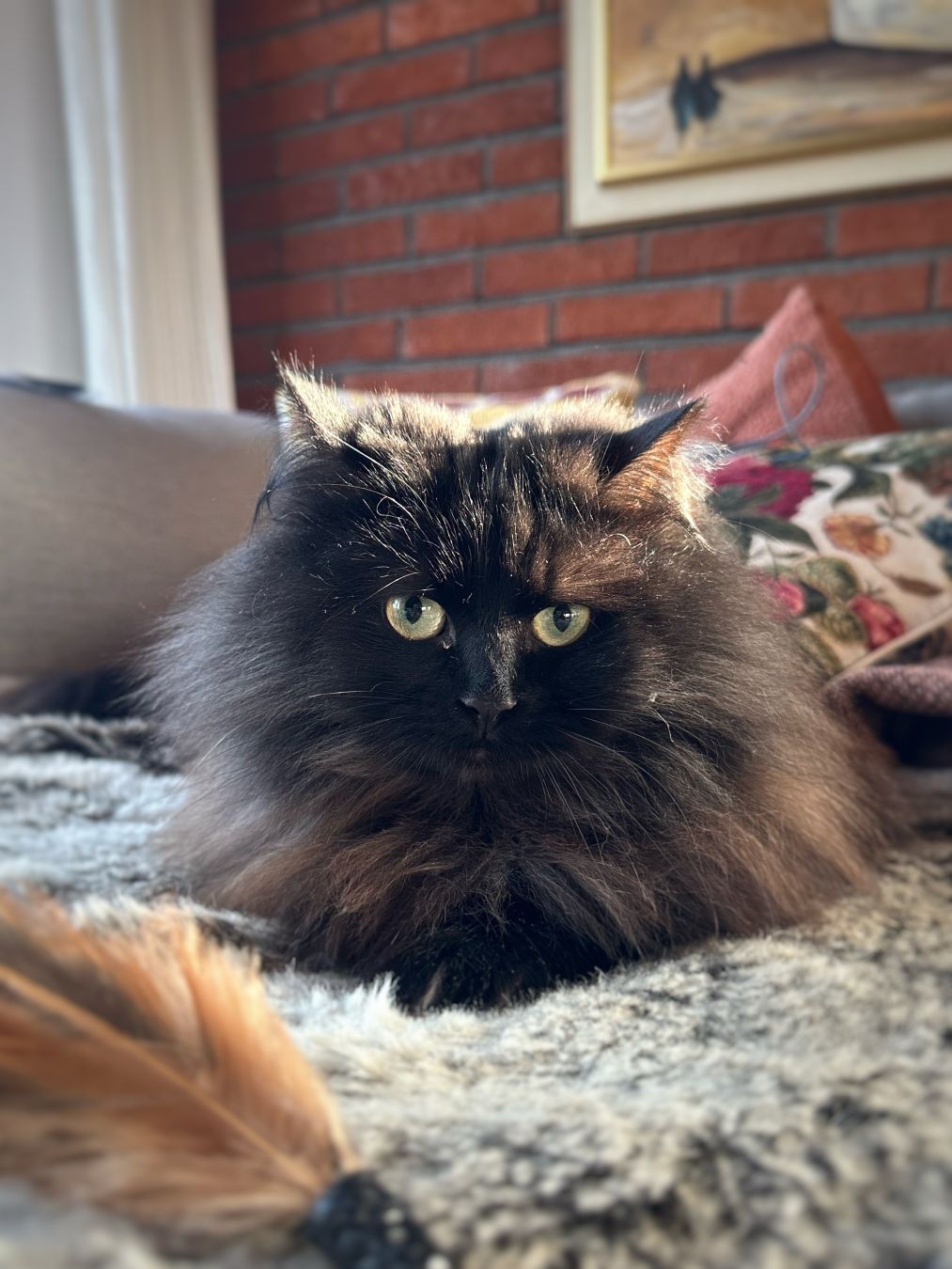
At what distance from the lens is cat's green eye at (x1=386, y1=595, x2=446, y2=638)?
0.76m

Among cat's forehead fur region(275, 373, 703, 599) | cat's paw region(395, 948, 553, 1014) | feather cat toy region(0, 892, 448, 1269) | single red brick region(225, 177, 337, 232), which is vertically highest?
single red brick region(225, 177, 337, 232)

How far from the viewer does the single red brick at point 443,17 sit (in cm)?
246

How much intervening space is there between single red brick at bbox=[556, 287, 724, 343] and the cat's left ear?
5.57 feet

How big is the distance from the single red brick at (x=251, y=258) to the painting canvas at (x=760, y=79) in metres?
1.16

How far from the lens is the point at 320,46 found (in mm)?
2768

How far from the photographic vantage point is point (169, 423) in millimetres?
1659

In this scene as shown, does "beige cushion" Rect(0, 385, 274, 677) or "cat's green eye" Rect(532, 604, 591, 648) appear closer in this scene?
"cat's green eye" Rect(532, 604, 591, 648)

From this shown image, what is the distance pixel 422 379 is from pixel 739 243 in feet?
3.15

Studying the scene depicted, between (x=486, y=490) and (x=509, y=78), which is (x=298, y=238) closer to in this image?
(x=509, y=78)

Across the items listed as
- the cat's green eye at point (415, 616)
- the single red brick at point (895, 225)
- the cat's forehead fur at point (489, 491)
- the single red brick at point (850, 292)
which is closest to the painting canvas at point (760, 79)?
the single red brick at point (895, 225)

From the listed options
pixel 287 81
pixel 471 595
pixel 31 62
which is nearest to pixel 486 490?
pixel 471 595

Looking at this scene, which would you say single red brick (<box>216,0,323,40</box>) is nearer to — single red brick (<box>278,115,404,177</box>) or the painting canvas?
single red brick (<box>278,115,404,177</box>)

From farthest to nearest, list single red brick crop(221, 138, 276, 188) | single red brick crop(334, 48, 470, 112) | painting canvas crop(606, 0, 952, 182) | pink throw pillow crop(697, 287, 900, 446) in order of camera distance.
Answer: single red brick crop(221, 138, 276, 188) < single red brick crop(334, 48, 470, 112) < painting canvas crop(606, 0, 952, 182) < pink throw pillow crop(697, 287, 900, 446)

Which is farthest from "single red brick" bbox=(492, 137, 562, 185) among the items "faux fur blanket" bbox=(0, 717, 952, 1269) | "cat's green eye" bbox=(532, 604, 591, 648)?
"faux fur blanket" bbox=(0, 717, 952, 1269)
